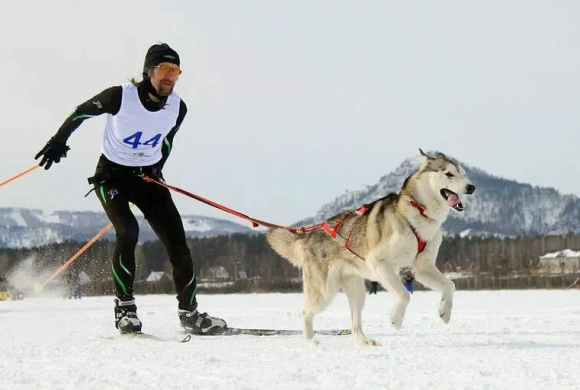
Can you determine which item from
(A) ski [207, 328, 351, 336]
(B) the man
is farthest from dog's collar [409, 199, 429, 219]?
(B) the man

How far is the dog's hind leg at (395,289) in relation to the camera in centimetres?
536

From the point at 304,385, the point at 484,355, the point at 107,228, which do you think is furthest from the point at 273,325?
the point at 304,385

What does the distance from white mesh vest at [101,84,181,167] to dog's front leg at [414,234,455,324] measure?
2404mm

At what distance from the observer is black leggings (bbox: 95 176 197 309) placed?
587 cm

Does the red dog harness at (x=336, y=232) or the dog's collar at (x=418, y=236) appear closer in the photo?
the dog's collar at (x=418, y=236)

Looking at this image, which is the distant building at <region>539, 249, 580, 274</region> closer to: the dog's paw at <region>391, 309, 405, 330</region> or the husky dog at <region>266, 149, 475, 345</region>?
the husky dog at <region>266, 149, 475, 345</region>

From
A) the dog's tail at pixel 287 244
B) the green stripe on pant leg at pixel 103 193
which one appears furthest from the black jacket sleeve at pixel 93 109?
the dog's tail at pixel 287 244

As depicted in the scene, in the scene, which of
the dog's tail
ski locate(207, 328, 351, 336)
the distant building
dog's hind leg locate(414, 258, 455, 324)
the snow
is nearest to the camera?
dog's hind leg locate(414, 258, 455, 324)

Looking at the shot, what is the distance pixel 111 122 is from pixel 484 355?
3.49m

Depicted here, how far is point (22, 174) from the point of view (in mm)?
6695

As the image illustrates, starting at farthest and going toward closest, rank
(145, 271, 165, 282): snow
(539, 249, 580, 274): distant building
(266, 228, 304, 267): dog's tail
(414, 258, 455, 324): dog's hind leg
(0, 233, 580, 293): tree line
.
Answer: (539, 249, 580, 274): distant building, (0, 233, 580, 293): tree line, (145, 271, 165, 282): snow, (266, 228, 304, 267): dog's tail, (414, 258, 455, 324): dog's hind leg

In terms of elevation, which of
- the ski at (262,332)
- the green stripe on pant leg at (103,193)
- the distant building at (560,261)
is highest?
the distant building at (560,261)

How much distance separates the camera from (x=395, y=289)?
5410mm

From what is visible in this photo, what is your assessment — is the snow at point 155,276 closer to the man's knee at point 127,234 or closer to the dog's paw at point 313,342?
the man's knee at point 127,234
